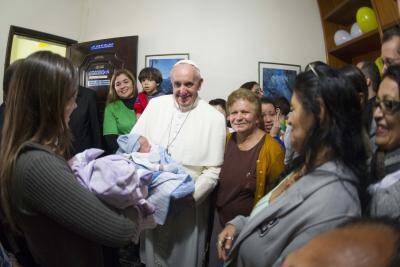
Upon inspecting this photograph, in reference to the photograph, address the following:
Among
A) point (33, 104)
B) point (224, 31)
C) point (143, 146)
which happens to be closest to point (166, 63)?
point (224, 31)

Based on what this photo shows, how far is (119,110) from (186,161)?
123cm

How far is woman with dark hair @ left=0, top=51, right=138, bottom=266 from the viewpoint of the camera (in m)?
0.75

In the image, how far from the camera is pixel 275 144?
69.1 inches

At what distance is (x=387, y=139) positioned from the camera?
3.13 feet

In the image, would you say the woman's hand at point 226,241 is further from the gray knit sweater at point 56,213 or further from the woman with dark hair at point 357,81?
the woman with dark hair at point 357,81

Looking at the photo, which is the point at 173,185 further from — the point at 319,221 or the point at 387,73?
the point at 387,73

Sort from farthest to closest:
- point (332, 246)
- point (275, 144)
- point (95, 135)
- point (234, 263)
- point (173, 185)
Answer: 1. point (95, 135)
2. point (275, 144)
3. point (173, 185)
4. point (234, 263)
5. point (332, 246)

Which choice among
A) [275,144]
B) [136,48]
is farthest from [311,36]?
Result: [275,144]

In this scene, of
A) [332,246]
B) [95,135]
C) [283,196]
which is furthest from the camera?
[95,135]

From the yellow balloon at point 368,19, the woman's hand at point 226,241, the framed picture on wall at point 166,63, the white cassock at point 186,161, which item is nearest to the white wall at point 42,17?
the framed picture on wall at point 166,63

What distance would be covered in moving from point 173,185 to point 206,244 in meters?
0.64

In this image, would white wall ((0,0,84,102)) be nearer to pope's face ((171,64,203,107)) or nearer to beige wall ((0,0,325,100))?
beige wall ((0,0,325,100))

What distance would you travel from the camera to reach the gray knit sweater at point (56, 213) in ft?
2.45

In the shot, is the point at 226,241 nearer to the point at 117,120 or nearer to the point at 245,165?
the point at 245,165
